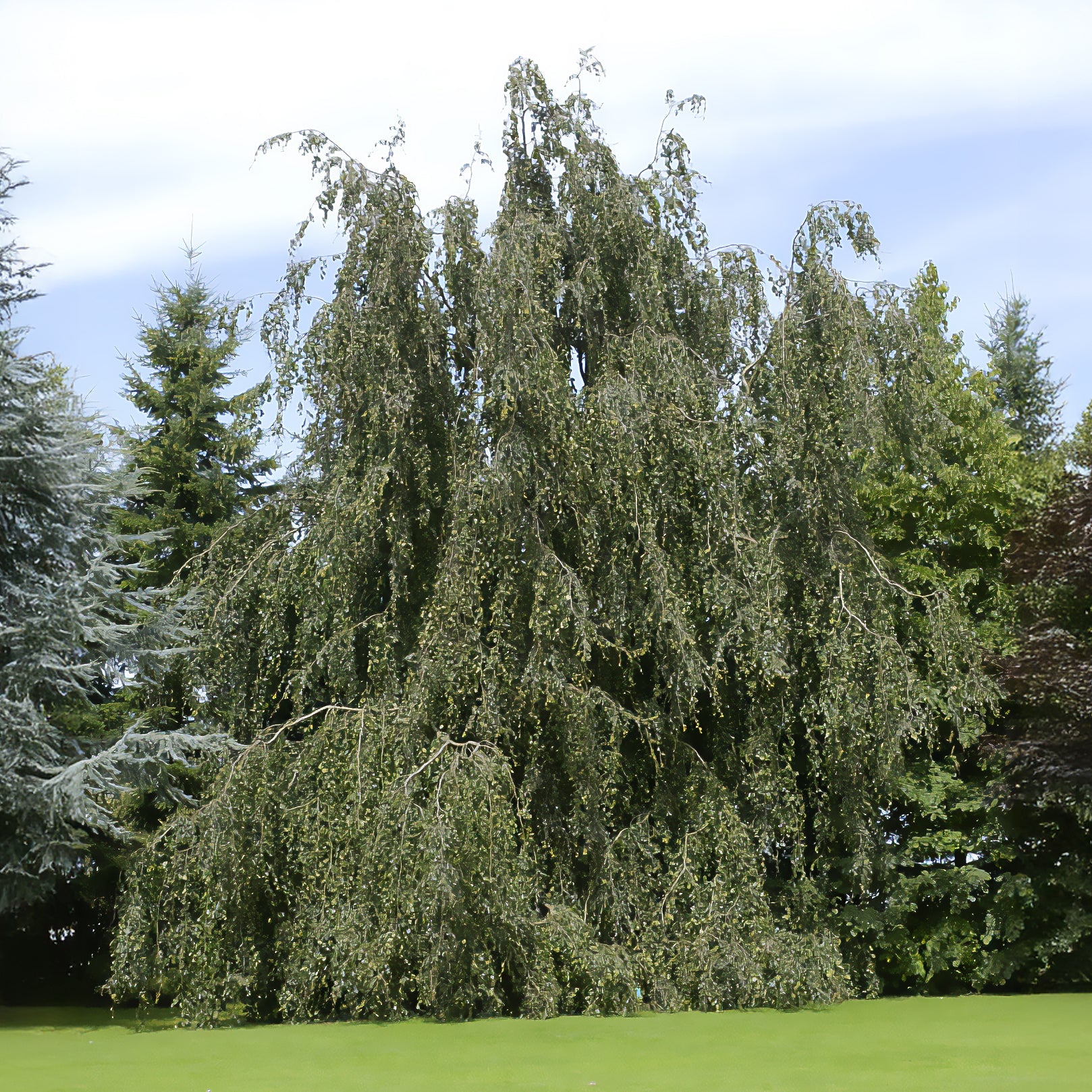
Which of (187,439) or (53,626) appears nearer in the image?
(53,626)

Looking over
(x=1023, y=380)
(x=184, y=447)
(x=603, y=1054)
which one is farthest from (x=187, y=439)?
(x=1023, y=380)

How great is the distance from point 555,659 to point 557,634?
258 millimetres

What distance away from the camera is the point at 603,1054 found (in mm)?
7703

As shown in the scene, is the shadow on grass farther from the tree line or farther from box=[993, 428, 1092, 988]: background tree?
box=[993, 428, 1092, 988]: background tree

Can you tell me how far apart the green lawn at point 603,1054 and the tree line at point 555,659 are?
45 cm

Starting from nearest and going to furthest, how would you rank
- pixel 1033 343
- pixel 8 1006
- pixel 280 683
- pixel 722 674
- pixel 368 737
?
1. pixel 368 737
2. pixel 722 674
3. pixel 280 683
4. pixel 8 1006
5. pixel 1033 343

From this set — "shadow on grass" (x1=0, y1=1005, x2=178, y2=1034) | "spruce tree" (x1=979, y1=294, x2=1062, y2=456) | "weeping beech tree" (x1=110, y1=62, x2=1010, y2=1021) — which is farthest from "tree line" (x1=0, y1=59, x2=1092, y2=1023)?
"spruce tree" (x1=979, y1=294, x2=1062, y2=456)

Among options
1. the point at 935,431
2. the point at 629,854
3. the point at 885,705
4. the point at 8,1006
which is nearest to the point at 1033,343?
the point at 935,431

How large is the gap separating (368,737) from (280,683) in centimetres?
177

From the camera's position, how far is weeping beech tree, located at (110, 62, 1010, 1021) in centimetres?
920

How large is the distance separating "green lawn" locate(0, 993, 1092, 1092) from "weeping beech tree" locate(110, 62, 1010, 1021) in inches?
16.2

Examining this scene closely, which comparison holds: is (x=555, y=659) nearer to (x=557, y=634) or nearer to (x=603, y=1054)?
(x=557, y=634)

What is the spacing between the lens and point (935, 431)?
11.1 metres

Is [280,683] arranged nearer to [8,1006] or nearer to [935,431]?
[8,1006]
